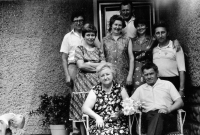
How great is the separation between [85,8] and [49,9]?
669 millimetres

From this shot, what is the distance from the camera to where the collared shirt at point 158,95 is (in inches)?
177

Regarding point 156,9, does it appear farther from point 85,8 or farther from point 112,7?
point 85,8

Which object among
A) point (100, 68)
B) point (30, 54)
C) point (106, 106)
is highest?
point (30, 54)

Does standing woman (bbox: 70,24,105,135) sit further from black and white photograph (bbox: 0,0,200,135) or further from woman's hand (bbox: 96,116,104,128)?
woman's hand (bbox: 96,116,104,128)

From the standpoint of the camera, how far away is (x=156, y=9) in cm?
655

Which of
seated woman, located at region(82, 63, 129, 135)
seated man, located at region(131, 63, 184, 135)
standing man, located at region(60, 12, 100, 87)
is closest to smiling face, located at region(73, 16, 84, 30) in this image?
standing man, located at region(60, 12, 100, 87)

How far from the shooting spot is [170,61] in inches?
196

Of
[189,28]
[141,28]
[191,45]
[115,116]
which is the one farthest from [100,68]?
[189,28]

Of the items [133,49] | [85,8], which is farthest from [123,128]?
[85,8]

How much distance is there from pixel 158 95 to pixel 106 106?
72 centimetres

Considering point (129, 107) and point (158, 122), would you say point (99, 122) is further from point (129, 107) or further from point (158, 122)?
point (158, 122)

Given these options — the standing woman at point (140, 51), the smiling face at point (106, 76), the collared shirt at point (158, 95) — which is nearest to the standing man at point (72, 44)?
the standing woman at point (140, 51)

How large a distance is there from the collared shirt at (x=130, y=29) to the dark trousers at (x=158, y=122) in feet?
5.25

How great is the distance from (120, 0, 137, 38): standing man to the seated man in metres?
1.13
